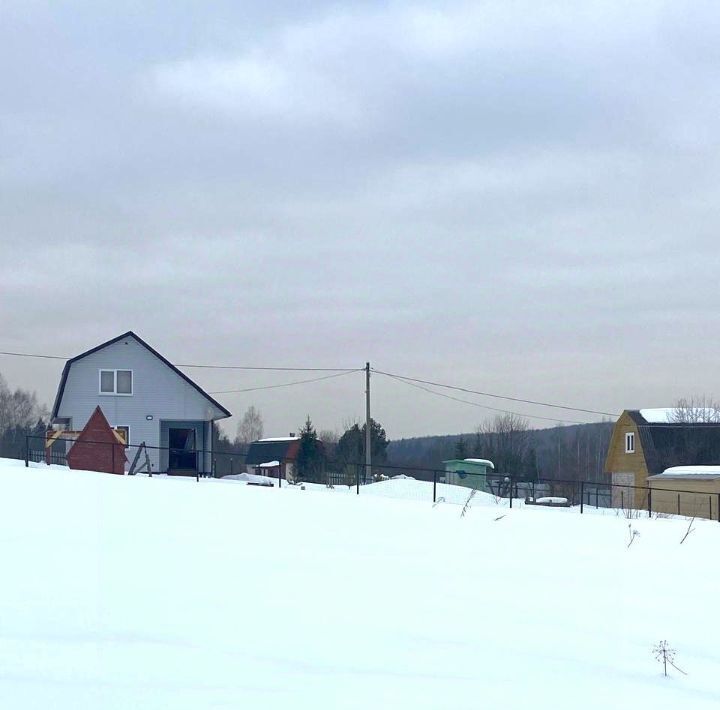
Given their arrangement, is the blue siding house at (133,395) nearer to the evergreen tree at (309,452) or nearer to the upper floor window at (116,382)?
the upper floor window at (116,382)

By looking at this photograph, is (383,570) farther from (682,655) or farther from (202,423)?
(202,423)

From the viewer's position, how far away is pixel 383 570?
1350 centimetres

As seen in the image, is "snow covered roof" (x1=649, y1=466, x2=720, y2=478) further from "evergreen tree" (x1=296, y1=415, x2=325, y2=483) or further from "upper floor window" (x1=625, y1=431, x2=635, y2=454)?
"evergreen tree" (x1=296, y1=415, x2=325, y2=483)

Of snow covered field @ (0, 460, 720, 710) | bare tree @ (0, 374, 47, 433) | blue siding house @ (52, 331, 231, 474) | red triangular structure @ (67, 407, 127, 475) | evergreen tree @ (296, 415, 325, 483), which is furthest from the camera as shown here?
bare tree @ (0, 374, 47, 433)

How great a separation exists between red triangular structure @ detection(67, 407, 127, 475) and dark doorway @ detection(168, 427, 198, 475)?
13500mm

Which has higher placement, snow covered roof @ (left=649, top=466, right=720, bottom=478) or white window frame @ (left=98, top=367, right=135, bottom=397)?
white window frame @ (left=98, top=367, right=135, bottom=397)

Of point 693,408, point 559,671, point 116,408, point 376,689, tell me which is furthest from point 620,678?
point 693,408

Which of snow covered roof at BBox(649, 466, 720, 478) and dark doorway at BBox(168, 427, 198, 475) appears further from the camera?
dark doorway at BBox(168, 427, 198, 475)

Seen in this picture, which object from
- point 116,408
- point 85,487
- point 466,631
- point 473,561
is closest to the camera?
point 466,631

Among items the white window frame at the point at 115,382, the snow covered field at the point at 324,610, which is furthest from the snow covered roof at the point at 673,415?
the snow covered field at the point at 324,610

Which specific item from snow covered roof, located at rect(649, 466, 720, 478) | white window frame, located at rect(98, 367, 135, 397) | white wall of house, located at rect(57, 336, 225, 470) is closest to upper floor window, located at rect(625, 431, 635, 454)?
snow covered roof, located at rect(649, 466, 720, 478)

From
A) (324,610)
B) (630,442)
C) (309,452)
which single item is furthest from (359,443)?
(324,610)

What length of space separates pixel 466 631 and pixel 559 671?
5.01 feet

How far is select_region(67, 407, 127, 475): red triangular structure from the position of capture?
31.0m
